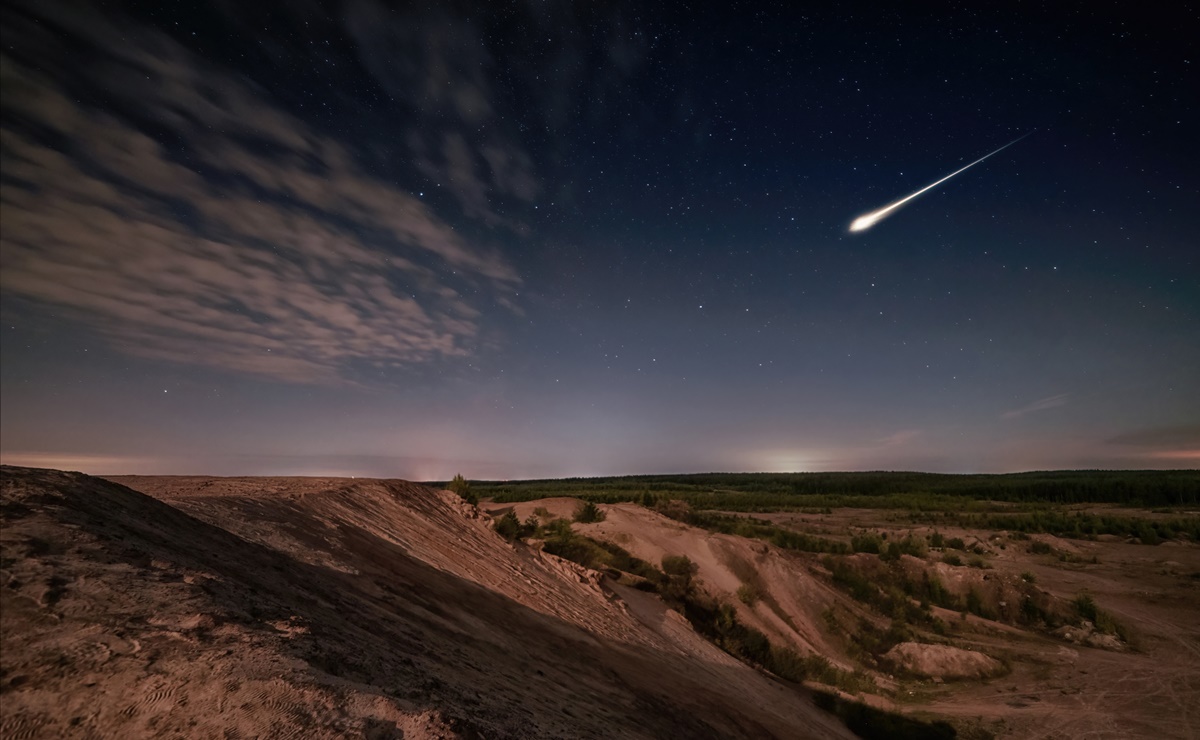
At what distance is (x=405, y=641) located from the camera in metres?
5.47

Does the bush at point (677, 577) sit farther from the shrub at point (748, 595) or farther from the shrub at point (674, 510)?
the shrub at point (674, 510)

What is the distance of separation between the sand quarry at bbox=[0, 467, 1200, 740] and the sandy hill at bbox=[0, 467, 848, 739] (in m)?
0.02

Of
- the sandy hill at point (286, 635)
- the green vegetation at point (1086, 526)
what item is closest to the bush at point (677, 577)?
the sandy hill at point (286, 635)

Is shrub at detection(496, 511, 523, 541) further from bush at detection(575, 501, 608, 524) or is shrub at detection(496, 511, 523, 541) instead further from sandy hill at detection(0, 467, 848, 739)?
bush at detection(575, 501, 608, 524)

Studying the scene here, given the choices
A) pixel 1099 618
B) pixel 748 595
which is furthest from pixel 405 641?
pixel 1099 618

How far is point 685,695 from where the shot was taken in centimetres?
883

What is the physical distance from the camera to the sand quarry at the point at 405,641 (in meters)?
2.88

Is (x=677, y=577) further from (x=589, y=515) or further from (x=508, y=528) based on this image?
(x=508, y=528)

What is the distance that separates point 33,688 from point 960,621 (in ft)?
92.0

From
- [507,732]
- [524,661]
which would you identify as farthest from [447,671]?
[524,661]

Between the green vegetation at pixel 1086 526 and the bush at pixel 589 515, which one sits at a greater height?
the bush at pixel 589 515

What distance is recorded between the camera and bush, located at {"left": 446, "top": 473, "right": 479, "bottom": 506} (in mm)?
15669

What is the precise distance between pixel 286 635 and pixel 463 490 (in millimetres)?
12684

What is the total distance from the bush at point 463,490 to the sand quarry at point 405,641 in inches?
42.5
